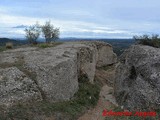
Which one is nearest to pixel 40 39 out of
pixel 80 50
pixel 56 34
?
pixel 56 34

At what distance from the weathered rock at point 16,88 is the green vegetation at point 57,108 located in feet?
1.23

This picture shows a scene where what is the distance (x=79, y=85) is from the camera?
65.2 feet

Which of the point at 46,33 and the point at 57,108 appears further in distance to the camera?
the point at 46,33

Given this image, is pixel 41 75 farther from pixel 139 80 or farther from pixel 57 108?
pixel 139 80

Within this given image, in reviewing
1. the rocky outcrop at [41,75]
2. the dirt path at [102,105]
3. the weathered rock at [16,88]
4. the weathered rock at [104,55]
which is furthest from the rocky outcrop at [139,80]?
the weathered rock at [104,55]

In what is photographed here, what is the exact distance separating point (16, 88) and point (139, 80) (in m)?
6.02

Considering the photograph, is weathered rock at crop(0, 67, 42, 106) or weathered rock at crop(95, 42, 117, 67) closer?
weathered rock at crop(0, 67, 42, 106)

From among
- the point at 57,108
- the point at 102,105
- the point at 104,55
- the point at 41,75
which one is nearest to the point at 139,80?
the point at 102,105

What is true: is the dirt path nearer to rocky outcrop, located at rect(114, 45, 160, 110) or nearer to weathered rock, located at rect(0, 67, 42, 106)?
rocky outcrop, located at rect(114, 45, 160, 110)

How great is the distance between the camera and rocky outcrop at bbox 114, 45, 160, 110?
615 inches

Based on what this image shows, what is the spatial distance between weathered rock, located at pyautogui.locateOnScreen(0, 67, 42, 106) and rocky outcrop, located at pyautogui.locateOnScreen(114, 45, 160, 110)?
4684 mm

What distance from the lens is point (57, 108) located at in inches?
583

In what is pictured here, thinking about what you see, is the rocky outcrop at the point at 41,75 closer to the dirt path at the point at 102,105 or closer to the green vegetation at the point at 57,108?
the green vegetation at the point at 57,108
